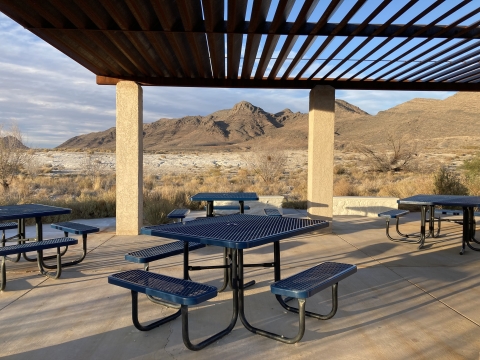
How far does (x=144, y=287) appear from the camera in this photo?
362cm

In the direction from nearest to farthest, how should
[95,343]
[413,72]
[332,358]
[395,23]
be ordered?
[332,358] < [95,343] < [395,23] < [413,72]

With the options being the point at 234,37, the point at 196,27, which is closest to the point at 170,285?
the point at 196,27

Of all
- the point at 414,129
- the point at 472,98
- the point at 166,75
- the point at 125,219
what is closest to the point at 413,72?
the point at 166,75

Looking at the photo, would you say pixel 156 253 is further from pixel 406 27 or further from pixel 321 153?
pixel 321 153

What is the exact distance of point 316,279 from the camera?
3916mm

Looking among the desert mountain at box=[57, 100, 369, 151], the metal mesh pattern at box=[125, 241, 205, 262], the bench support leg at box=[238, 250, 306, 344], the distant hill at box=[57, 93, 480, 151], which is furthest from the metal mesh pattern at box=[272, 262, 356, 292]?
the desert mountain at box=[57, 100, 369, 151]

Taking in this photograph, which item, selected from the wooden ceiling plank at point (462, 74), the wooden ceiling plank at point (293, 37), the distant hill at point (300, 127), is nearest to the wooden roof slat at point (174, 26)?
the wooden ceiling plank at point (293, 37)

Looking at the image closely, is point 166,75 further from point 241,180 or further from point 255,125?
point 255,125

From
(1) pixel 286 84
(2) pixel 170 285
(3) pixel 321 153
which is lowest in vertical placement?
(2) pixel 170 285

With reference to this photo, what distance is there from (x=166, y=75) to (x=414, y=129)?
60176 mm

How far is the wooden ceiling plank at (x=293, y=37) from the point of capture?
5031mm

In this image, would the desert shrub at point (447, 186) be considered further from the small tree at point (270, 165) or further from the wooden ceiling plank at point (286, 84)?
the small tree at point (270, 165)

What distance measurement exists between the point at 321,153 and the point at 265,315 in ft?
17.7

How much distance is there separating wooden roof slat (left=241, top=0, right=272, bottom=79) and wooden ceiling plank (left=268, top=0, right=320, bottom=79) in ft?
1.25
